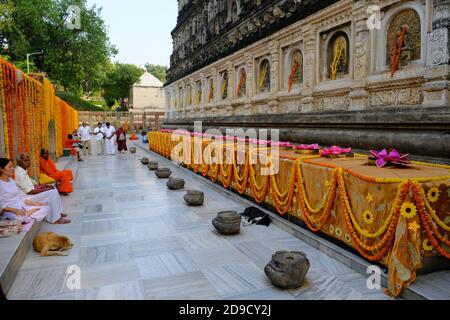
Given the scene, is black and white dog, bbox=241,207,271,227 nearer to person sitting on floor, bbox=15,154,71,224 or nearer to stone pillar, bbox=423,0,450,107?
person sitting on floor, bbox=15,154,71,224

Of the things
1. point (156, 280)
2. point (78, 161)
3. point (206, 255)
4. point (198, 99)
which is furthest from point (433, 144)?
point (198, 99)

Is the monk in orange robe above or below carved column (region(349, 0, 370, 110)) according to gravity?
below

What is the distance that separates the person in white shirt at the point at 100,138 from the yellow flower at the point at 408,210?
1477 cm

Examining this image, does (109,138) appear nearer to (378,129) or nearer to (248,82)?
(248,82)

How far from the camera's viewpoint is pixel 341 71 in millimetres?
8680

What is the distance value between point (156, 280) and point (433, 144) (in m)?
4.72

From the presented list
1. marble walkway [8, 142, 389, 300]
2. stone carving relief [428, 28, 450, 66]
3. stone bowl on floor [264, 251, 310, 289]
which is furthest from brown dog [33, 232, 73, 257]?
stone carving relief [428, 28, 450, 66]

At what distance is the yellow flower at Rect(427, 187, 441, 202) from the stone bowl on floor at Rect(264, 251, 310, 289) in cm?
131

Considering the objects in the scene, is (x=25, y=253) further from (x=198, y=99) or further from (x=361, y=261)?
(x=198, y=99)

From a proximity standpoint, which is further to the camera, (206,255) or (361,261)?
(206,255)

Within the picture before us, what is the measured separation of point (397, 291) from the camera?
9.83 ft

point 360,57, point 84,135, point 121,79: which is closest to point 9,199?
point 360,57

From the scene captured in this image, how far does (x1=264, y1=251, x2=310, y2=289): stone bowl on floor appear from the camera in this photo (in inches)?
122

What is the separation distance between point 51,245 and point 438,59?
6.57 meters
